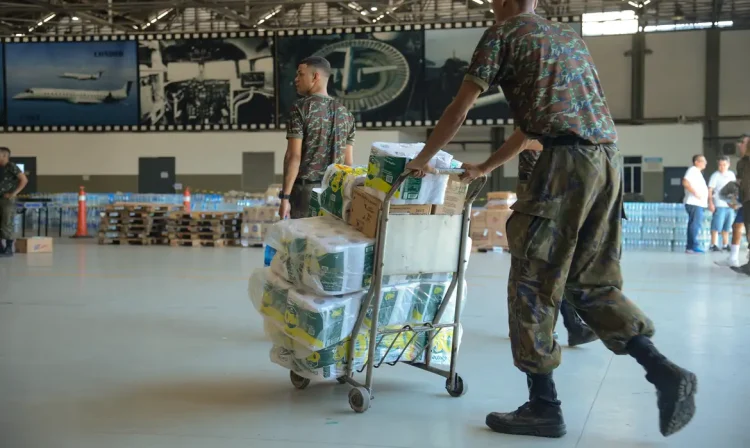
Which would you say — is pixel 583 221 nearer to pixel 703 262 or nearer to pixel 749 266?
pixel 749 266

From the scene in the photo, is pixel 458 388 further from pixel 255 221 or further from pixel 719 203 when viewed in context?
pixel 255 221

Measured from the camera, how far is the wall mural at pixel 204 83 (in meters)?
21.3

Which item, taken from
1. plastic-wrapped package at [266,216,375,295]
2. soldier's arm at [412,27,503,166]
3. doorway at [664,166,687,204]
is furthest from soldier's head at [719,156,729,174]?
soldier's arm at [412,27,503,166]

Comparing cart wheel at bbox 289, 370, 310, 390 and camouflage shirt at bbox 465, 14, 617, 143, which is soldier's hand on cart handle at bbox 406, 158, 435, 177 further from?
cart wheel at bbox 289, 370, 310, 390

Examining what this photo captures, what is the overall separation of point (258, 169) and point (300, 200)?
2206 centimetres

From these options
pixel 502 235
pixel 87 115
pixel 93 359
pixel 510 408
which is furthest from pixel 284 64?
pixel 510 408

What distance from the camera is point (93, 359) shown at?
5.10 m

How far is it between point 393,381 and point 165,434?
4.93ft

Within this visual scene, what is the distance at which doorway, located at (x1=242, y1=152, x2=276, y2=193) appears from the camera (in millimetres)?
27266

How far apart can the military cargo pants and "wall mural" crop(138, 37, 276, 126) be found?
793 cm

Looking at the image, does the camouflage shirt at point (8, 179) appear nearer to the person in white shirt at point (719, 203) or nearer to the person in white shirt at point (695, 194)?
the person in white shirt at point (695, 194)

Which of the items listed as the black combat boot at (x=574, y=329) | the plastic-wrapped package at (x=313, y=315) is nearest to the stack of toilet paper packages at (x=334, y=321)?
the plastic-wrapped package at (x=313, y=315)

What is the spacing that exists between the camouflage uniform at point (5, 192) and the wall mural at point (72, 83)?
25.9ft

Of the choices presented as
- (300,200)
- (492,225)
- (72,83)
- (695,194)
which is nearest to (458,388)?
(300,200)
